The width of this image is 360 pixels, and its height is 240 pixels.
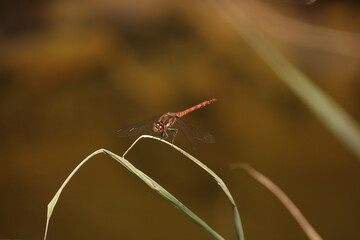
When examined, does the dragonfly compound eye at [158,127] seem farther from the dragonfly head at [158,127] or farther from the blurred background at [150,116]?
the blurred background at [150,116]

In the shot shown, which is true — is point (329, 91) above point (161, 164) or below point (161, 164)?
above

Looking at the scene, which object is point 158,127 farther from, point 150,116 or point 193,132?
point 150,116

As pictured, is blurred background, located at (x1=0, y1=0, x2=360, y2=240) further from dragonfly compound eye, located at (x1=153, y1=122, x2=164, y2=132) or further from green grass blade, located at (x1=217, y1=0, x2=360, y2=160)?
green grass blade, located at (x1=217, y1=0, x2=360, y2=160)

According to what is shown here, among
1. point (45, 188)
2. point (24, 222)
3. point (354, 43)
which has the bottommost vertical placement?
point (24, 222)

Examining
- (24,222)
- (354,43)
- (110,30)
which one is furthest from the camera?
(354,43)

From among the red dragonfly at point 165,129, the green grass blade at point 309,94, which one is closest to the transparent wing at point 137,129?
the red dragonfly at point 165,129

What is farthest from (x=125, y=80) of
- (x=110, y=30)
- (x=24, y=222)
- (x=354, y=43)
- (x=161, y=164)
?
(x=354, y=43)

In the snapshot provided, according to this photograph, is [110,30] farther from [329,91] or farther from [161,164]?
[329,91]
